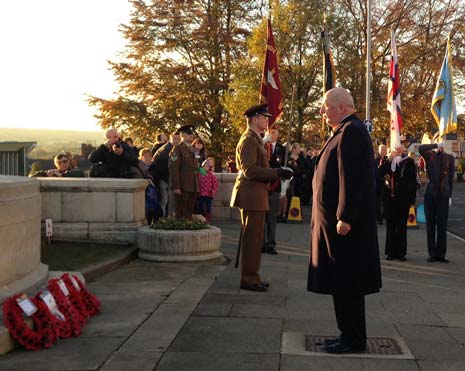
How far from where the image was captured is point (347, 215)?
17.5 ft

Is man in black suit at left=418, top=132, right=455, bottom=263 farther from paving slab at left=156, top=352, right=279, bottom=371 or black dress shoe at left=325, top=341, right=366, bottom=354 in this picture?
paving slab at left=156, top=352, right=279, bottom=371

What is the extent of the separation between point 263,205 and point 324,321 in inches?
72.7

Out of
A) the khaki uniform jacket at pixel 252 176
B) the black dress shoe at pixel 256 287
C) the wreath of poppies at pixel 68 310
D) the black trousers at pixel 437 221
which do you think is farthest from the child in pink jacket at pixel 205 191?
the wreath of poppies at pixel 68 310

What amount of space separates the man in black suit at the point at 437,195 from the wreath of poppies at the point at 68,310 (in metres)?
6.63

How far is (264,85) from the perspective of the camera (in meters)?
12.5

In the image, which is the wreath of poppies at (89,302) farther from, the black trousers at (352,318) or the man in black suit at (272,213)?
the man in black suit at (272,213)

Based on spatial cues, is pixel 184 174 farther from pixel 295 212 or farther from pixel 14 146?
pixel 295 212

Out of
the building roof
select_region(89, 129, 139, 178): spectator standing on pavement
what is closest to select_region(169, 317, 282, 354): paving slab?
select_region(89, 129, 139, 178): spectator standing on pavement

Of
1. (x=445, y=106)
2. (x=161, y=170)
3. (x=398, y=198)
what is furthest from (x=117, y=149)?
(x=445, y=106)

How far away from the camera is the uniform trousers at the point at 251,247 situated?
8.15m

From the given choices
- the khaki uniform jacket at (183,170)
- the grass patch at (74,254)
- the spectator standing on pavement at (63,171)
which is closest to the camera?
the grass patch at (74,254)

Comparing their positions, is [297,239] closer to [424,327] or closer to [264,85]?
[264,85]

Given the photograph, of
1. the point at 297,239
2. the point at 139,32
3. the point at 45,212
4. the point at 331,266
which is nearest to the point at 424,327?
the point at 331,266

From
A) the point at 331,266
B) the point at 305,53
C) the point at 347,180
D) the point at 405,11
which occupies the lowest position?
the point at 331,266
